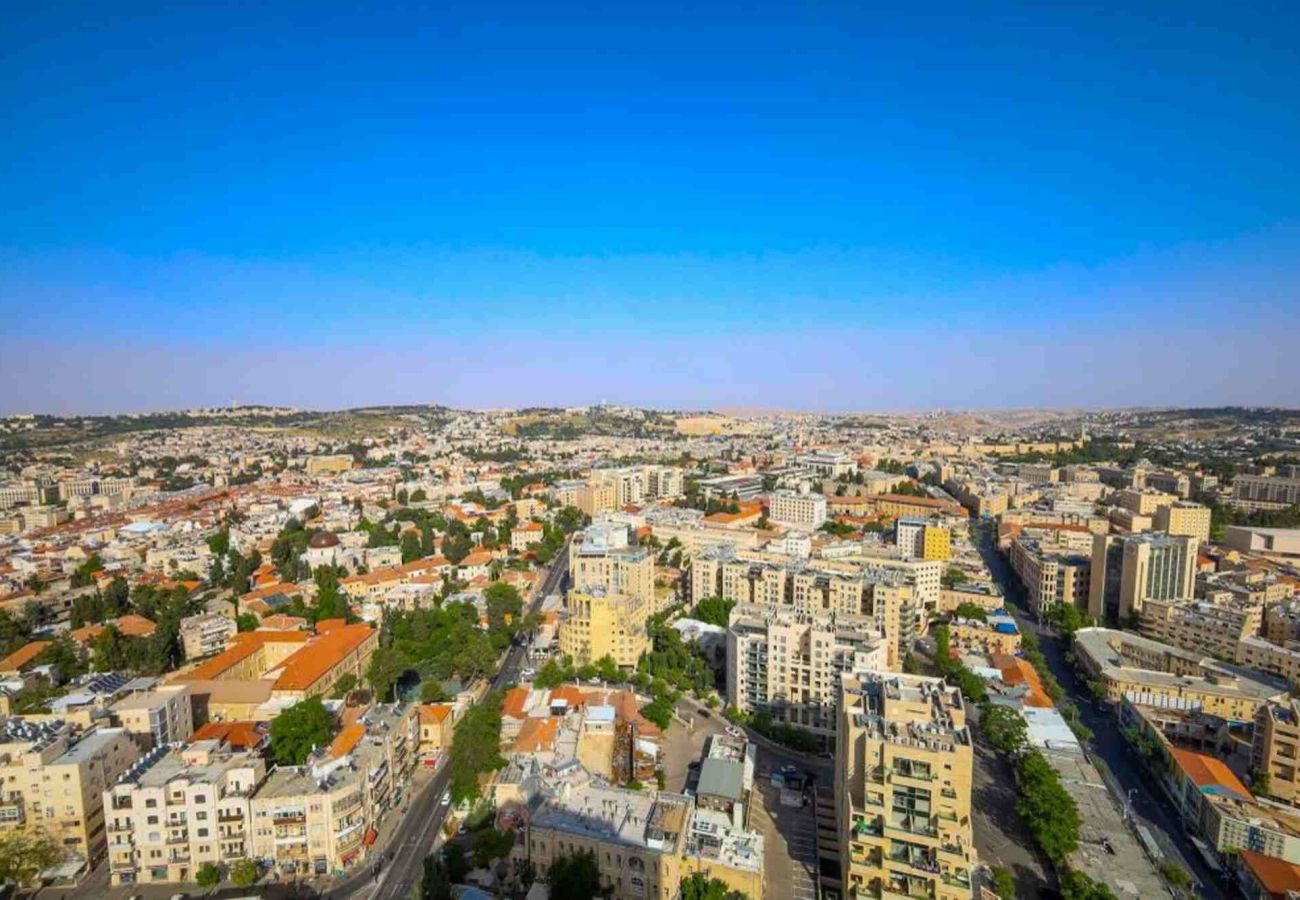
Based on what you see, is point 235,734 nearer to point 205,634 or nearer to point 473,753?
point 473,753

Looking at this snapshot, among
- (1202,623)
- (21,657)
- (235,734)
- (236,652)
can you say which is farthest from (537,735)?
(1202,623)

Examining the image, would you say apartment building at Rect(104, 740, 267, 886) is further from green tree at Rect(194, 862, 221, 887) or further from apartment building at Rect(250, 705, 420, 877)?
apartment building at Rect(250, 705, 420, 877)

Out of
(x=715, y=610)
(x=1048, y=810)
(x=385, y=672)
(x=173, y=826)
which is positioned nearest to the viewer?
(x=173, y=826)

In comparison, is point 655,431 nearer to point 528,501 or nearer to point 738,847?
point 528,501

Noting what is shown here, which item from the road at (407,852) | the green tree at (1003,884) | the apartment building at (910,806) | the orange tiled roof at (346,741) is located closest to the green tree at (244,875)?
the road at (407,852)

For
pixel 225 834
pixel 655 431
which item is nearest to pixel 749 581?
pixel 225 834
